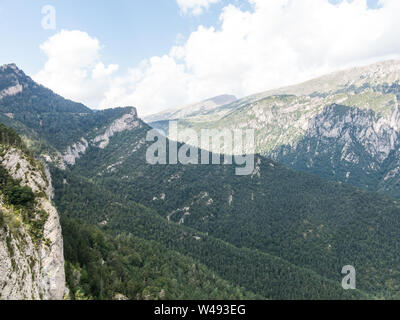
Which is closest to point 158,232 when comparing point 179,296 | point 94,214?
point 94,214

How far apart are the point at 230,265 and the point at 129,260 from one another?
8451cm

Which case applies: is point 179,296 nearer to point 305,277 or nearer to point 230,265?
point 230,265

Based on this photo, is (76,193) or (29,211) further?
(76,193)

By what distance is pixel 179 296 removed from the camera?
116 metres

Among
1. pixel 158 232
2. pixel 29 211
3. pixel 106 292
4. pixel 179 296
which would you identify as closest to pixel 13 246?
pixel 29 211

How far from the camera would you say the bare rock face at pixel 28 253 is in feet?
133

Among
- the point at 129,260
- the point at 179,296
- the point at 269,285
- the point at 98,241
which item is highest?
the point at 98,241

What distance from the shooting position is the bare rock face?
40.6 m

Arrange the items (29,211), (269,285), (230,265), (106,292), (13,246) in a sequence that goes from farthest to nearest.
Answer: (230,265), (269,285), (106,292), (29,211), (13,246)

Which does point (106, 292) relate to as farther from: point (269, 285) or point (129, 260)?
point (269, 285)

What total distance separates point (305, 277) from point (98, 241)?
13621 centimetres

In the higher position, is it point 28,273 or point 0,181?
point 0,181

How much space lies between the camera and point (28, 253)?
48.5 m
